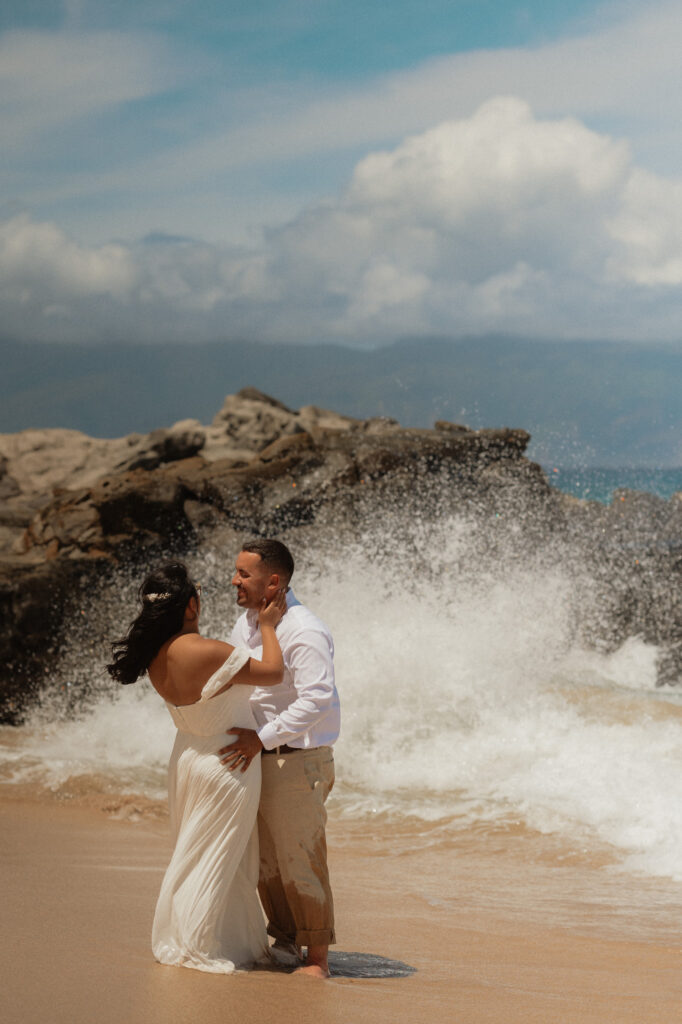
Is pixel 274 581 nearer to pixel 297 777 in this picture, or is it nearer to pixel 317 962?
pixel 297 777

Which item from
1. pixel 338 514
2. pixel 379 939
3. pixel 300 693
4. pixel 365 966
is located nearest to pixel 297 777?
pixel 300 693

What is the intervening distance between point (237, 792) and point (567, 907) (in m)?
2.71

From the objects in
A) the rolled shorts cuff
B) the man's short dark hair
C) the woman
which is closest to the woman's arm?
the woman

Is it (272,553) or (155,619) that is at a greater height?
(272,553)

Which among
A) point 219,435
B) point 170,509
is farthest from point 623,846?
point 219,435

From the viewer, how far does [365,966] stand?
163 inches

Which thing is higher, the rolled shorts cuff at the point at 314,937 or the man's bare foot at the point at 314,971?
the rolled shorts cuff at the point at 314,937

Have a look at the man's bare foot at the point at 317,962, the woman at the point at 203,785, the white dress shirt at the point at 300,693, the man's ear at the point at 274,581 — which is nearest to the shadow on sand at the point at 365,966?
the man's bare foot at the point at 317,962

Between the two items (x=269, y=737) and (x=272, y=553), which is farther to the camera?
(x=272, y=553)

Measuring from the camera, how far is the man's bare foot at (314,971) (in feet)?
12.1

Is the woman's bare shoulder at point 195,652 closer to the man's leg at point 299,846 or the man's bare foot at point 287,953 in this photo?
the man's leg at point 299,846

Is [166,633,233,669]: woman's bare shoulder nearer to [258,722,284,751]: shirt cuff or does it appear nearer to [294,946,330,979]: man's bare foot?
[258,722,284,751]: shirt cuff

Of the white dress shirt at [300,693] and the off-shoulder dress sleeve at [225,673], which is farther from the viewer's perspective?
the white dress shirt at [300,693]

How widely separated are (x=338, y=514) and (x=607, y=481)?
47015mm
